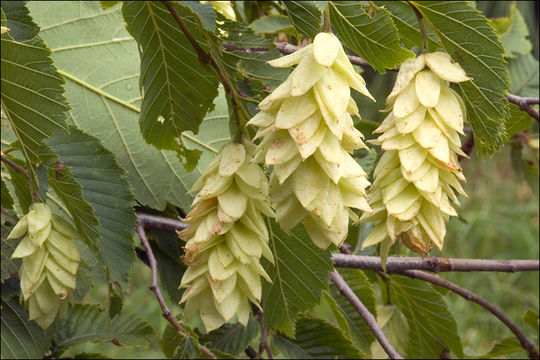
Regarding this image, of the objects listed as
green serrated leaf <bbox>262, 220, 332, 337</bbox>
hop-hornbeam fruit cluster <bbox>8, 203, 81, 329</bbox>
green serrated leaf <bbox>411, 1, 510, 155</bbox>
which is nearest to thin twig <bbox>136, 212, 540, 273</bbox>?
green serrated leaf <bbox>262, 220, 332, 337</bbox>

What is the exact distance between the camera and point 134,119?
120 cm

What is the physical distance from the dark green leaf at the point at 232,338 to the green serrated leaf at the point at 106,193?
0.36 m

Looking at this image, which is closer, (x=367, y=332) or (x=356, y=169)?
(x=356, y=169)

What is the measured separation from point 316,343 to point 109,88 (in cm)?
58

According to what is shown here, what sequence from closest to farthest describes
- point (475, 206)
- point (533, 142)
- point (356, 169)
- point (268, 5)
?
point (356, 169), point (268, 5), point (533, 142), point (475, 206)

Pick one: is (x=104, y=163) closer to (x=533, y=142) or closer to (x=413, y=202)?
(x=413, y=202)

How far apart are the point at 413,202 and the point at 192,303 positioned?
0.86ft

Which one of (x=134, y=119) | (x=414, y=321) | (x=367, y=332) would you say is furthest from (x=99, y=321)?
(x=414, y=321)

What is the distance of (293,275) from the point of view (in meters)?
0.97

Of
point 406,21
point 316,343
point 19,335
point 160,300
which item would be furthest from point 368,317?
point 19,335

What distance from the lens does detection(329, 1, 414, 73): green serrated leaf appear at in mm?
740

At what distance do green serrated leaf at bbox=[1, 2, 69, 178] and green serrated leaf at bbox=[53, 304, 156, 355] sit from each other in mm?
550

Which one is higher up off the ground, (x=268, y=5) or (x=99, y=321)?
(x=268, y=5)

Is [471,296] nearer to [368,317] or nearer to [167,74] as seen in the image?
[368,317]
